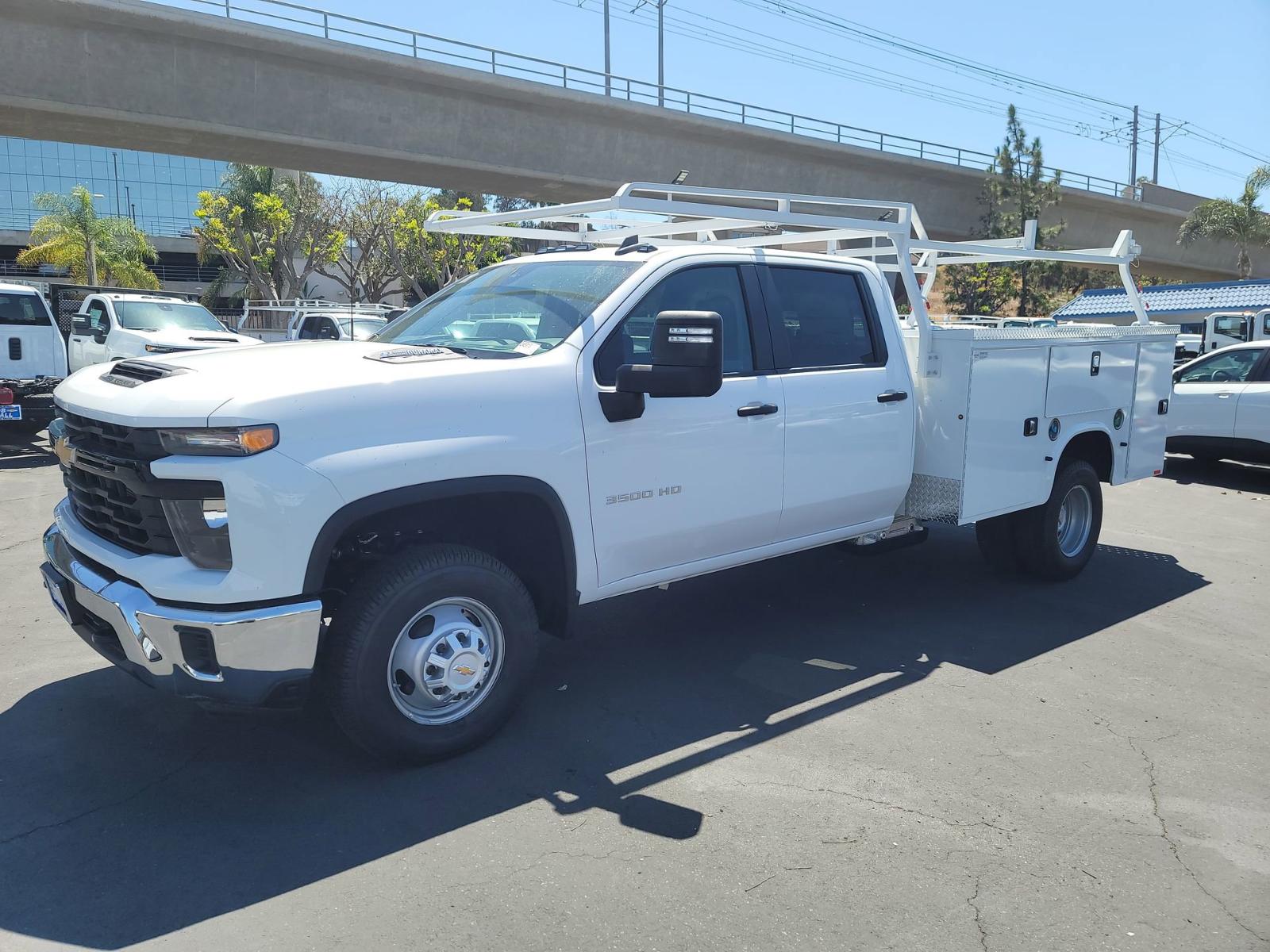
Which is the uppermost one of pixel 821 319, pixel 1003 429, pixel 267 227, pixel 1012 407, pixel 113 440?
pixel 267 227

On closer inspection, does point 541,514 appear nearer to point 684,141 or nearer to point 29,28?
point 29,28

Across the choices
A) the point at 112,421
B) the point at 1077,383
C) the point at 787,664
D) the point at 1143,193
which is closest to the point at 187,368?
the point at 112,421

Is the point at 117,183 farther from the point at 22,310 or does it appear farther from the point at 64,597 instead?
the point at 64,597

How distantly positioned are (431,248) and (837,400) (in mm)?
38939

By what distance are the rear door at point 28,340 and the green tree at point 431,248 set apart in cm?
2643

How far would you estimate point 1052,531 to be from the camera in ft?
22.0

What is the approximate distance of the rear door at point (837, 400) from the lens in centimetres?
513

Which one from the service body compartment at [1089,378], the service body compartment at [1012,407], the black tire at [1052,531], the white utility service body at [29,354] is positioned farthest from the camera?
the white utility service body at [29,354]

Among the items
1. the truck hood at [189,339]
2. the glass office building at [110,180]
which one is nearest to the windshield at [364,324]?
the truck hood at [189,339]

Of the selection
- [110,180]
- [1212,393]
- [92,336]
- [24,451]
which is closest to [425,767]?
[24,451]

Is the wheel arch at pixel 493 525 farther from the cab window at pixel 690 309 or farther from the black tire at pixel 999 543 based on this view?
the black tire at pixel 999 543

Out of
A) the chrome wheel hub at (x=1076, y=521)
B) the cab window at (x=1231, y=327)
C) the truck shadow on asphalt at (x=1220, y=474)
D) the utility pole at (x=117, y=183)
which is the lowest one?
the truck shadow on asphalt at (x=1220, y=474)

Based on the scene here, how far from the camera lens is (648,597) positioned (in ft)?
21.4

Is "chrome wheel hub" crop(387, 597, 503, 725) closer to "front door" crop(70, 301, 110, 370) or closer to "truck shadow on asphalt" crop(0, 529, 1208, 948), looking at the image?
"truck shadow on asphalt" crop(0, 529, 1208, 948)
